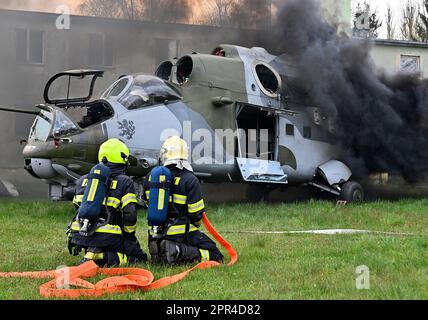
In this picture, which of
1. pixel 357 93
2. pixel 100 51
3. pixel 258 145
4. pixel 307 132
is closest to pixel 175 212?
pixel 258 145

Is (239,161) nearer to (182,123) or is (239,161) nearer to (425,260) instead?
(182,123)

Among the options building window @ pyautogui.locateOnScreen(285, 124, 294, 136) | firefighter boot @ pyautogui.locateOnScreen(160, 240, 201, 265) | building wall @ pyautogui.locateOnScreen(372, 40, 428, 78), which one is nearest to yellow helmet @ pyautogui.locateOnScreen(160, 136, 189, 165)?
firefighter boot @ pyautogui.locateOnScreen(160, 240, 201, 265)

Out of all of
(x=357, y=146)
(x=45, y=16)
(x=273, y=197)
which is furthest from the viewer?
(x=45, y=16)

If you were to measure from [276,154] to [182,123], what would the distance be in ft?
9.00

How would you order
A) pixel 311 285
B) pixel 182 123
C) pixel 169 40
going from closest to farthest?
pixel 311 285
pixel 182 123
pixel 169 40

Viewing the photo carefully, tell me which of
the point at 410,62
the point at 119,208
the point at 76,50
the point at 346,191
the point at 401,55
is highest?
the point at 76,50

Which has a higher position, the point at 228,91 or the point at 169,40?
the point at 169,40

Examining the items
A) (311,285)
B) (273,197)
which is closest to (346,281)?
(311,285)

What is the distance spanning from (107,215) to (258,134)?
Answer: 8.78 metres

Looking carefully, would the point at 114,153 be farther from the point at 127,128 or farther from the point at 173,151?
the point at 127,128

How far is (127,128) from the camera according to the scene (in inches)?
459

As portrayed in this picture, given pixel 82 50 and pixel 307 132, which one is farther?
pixel 82 50
